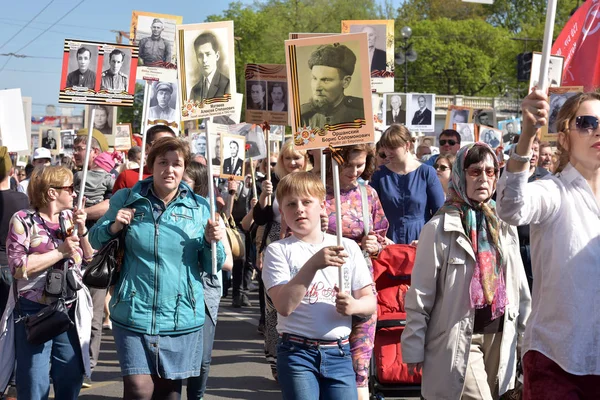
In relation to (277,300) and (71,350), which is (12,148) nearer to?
(71,350)

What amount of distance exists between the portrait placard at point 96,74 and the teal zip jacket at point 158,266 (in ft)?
4.45

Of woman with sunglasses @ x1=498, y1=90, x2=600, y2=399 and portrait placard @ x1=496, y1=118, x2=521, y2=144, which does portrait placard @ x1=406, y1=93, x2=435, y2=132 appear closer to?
portrait placard @ x1=496, y1=118, x2=521, y2=144

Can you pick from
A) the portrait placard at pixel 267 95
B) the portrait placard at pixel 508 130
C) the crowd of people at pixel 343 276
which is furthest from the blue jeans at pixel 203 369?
the portrait placard at pixel 508 130

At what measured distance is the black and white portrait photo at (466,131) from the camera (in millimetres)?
16656

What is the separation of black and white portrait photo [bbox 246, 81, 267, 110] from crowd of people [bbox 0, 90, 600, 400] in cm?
222

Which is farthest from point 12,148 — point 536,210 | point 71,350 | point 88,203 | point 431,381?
point 536,210

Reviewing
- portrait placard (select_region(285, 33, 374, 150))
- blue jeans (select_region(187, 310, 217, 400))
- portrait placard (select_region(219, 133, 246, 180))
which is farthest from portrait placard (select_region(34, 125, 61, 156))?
portrait placard (select_region(285, 33, 374, 150))

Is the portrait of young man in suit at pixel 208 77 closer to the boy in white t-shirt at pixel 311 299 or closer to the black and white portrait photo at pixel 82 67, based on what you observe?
the black and white portrait photo at pixel 82 67

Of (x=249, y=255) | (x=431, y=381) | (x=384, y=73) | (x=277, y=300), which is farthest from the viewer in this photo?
(x=249, y=255)

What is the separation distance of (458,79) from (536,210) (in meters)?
75.7

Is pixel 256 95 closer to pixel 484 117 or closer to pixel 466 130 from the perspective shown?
pixel 466 130

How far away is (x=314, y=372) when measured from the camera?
174 inches

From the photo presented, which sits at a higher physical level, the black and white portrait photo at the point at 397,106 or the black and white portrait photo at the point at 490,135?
the black and white portrait photo at the point at 397,106

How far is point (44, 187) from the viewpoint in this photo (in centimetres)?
581
